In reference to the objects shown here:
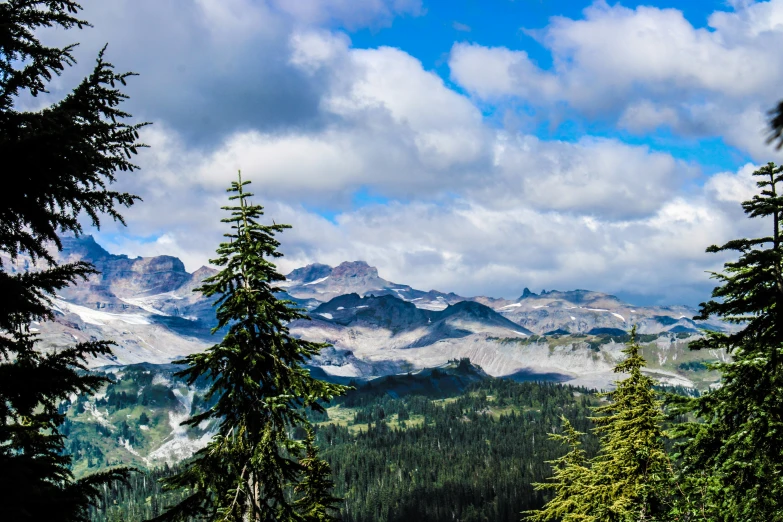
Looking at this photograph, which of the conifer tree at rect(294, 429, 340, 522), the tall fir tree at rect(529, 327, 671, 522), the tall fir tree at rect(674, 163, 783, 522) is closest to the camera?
the tall fir tree at rect(674, 163, 783, 522)

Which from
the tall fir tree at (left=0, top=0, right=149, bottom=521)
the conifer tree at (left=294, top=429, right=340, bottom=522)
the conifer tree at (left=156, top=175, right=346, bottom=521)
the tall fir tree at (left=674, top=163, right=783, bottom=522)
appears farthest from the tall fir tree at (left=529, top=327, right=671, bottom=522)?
the tall fir tree at (left=0, top=0, right=149, bottom=521)

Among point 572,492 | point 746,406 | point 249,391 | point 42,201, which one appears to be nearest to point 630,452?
point 572,492

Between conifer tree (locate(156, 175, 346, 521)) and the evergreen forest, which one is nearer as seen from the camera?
the evergreen forest

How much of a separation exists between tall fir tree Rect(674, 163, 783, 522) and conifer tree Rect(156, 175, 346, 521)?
400 inches

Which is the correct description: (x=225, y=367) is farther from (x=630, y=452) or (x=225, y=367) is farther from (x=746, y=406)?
(x=630, y=452)

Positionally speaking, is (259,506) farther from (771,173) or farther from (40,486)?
(771,173)

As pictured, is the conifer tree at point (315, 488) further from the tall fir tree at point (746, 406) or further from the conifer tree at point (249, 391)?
the tall fir tree at point (746, 406)

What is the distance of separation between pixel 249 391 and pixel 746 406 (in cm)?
1345

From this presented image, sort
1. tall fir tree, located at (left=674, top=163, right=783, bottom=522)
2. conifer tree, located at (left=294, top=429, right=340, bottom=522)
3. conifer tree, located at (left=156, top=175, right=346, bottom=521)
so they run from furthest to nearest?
conifer tree, located at (left=294, top=429, right=340, bottom=522)
conifer tree, located at (left=156, top=175, right=346, bottom=521)
tall fir tree, located at (left=674, top=163, right=783, bottom=522)

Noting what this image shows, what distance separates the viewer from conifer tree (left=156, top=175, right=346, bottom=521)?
15.5 m

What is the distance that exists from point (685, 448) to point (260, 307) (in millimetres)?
12527

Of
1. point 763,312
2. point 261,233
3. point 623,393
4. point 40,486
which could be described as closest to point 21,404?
point 40,486

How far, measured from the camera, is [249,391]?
54.2 ft

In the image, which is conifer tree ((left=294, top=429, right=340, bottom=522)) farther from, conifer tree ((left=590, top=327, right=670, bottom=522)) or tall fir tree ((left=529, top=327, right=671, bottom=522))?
conifer tree ((left=590, top=327, right=670, bottom=522))
